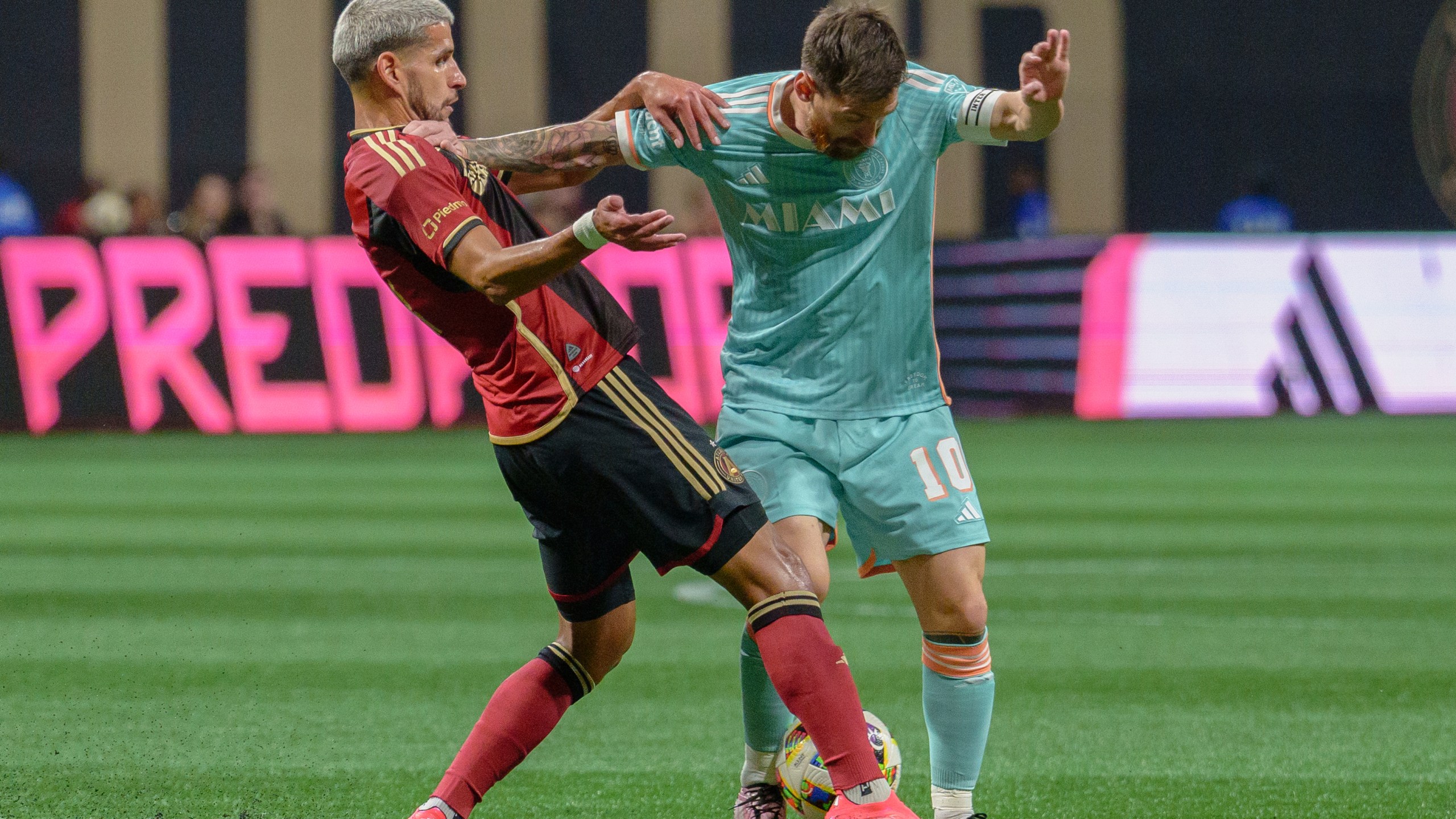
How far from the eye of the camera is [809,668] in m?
3.86

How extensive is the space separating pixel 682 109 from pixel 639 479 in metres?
1.03

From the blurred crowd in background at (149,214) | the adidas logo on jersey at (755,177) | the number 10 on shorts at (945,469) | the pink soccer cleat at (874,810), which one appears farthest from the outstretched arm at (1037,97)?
the blurred crowd in background at (149,214)

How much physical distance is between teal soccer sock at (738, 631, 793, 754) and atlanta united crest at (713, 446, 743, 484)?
640mm

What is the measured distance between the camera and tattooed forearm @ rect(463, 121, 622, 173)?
436cm

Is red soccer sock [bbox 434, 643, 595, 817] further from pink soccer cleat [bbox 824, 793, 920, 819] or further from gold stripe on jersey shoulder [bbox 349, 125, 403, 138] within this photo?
gold stripe on jersey shoulder [bbox 349, 125, 403, 138]

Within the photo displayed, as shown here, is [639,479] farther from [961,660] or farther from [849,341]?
[961,660]

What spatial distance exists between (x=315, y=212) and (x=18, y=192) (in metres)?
3.83

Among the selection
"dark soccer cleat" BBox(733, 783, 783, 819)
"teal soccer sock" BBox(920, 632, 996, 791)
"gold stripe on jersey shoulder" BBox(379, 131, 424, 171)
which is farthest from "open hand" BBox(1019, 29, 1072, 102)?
"dark soccer cleat" BBox(733, 783, 783, 819)

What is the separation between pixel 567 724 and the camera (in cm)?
595

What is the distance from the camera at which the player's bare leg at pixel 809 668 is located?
3.80 metres

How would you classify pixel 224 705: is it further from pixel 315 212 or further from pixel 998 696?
pixel 315 212

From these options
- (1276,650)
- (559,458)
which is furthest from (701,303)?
(559,458)

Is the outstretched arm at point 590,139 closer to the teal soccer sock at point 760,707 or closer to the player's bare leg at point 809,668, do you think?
the player's bare leg at point 809,668

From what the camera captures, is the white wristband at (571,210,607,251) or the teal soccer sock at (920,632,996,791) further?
the teal soccer sock at (920,632,996,791)
